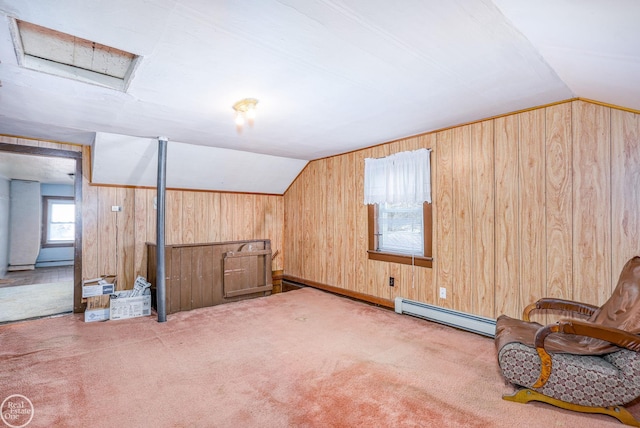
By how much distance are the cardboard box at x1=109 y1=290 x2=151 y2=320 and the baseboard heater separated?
10.8ft

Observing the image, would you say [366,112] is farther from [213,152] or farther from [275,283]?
[275,283]

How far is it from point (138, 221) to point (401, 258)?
3.96m

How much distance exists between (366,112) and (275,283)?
4185 millimetres

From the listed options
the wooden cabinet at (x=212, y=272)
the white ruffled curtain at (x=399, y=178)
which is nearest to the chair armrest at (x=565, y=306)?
the white ruffled curtain at (x=399, y=178)

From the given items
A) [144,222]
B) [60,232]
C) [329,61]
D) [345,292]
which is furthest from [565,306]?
[60,232]

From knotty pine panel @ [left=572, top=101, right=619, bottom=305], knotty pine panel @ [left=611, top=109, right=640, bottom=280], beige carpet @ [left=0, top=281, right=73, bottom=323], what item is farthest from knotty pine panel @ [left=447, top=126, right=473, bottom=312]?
beige carpet @ [left=0, top=281, right=73, bottom=323]

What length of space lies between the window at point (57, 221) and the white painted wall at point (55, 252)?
109 millimetres

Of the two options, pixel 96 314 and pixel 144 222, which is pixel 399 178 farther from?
pixel 96 314

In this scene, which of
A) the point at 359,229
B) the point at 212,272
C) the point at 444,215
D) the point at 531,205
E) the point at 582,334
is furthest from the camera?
the point at 359,229

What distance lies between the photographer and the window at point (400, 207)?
152 inches

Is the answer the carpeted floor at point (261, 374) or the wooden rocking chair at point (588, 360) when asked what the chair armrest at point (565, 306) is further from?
the carpeted floor at point (261, 374)

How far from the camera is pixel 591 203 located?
8.73 feet

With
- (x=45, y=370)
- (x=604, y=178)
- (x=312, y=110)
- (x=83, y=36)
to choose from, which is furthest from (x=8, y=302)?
(x=604, y=178)

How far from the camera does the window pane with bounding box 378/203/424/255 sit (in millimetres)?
4043
